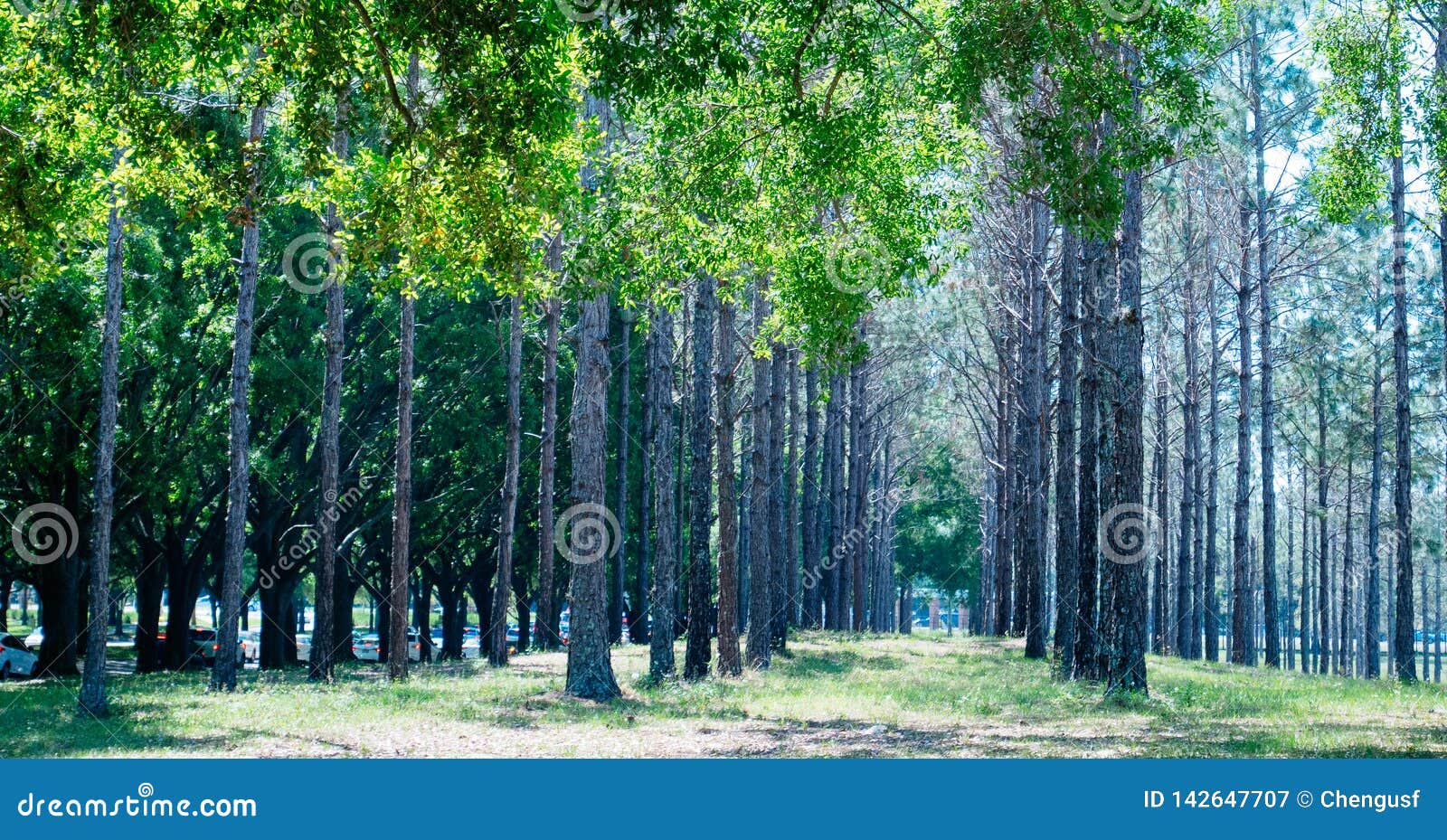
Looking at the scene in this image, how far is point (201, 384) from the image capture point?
2777 centimetres

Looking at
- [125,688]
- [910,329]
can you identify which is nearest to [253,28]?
[125,688]

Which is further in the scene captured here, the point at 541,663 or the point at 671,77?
the point at 541,663

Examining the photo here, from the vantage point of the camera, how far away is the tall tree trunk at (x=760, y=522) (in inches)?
910

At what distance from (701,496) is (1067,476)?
8295 mm

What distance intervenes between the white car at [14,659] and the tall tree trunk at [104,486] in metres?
18.4

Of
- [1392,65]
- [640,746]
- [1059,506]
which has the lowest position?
[640,746]

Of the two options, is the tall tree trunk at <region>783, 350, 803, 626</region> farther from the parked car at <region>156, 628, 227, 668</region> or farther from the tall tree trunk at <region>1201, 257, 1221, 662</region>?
the parked car at <region>156, 628, 227, 668</region>

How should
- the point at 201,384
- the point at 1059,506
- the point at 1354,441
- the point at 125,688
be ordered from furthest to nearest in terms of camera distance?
the point at 1354,441
the point at 201,384
the point at 1059,506
the point at 125,688

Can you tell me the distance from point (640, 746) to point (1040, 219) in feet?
60.3

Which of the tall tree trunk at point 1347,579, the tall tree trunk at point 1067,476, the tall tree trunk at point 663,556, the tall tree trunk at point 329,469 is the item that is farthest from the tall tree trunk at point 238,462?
the tall tree trunk at point 1347,579

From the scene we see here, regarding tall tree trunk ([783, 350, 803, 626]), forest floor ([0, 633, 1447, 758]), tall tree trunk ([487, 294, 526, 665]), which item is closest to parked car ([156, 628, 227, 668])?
tall tree trunk ([487, 294, 526, 665])

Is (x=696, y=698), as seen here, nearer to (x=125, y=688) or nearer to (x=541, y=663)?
(x=125, y=688)

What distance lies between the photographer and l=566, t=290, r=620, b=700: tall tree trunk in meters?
18.2

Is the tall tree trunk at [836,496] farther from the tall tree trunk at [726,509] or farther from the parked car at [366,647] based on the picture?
the parked car at [366,647]
